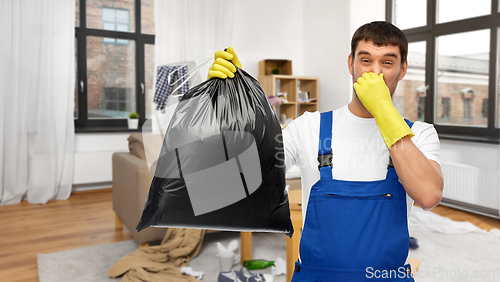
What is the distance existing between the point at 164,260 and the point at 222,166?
149cm

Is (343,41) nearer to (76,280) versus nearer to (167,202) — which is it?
(76,280)

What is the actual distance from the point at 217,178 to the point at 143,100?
386 cm

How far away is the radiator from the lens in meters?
3.20

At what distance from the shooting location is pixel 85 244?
2598 mm

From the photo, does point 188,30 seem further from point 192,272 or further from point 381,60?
point 381,60

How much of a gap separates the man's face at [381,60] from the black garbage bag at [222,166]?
25 centimetres

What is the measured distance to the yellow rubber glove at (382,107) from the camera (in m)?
0.80

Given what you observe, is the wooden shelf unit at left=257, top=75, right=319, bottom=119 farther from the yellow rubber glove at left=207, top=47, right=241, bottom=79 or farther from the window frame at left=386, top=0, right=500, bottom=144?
the yellow rubber glove at left=207, top=47, right=241, bottom=79

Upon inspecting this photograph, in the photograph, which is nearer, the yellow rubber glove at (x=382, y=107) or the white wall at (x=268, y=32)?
the yellow rubber glove at (x=382, y=107)

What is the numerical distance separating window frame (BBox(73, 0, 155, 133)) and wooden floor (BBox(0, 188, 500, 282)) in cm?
84

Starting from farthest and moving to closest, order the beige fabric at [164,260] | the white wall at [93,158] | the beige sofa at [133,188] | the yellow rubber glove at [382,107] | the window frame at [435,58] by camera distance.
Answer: the white wall at [93,158] < the window frame at [435,58] < the beige sofa at [133,188] < the beige fabric at [164,260] < the yellow rubber glove at [382,107]

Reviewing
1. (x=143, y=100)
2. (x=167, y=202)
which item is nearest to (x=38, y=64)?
(x=143, y=100)

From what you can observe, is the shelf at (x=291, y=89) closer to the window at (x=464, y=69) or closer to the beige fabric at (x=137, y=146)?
the window at (x=464, y=69)

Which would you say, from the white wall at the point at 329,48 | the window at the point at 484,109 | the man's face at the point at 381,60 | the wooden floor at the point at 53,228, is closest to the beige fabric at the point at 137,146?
the wooden floor at the point at 53,228
